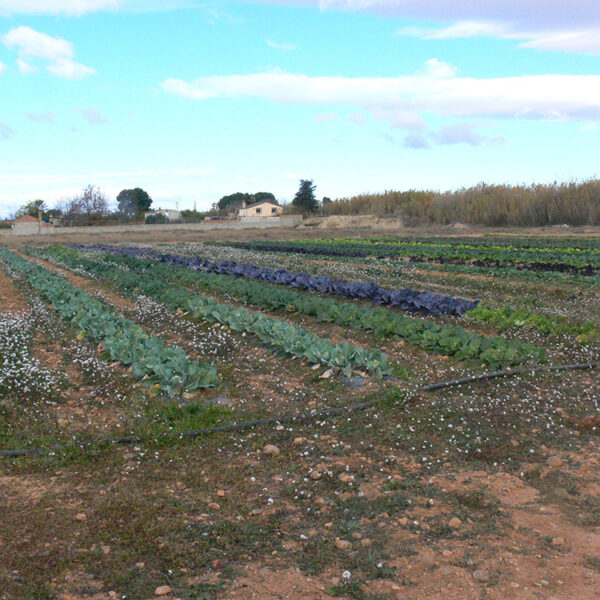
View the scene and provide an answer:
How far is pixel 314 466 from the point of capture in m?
4.95

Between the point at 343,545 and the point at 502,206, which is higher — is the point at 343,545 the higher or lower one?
the lower one

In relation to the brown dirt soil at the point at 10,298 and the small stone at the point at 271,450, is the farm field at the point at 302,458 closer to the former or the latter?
the small stone at the point at 271,450

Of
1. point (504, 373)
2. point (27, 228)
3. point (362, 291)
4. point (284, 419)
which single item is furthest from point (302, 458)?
point (27, 228)

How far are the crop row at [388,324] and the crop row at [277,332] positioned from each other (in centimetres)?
103

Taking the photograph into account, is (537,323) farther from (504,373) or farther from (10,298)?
(10,298)

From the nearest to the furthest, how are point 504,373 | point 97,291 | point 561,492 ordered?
point 561,492
point 504,373
point 97,291

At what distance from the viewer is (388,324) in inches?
352

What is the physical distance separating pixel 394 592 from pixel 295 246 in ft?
84.2

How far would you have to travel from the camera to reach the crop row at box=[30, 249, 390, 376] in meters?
7.23

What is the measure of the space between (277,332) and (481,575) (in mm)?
5187

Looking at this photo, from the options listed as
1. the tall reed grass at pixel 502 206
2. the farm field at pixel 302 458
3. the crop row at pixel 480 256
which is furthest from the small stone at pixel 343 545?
the tall reed grass at pixel 502 206

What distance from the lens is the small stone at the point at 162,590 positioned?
133 inches

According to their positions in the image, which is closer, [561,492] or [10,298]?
[561,492]

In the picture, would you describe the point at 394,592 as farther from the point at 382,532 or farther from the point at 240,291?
the point at 240,291
